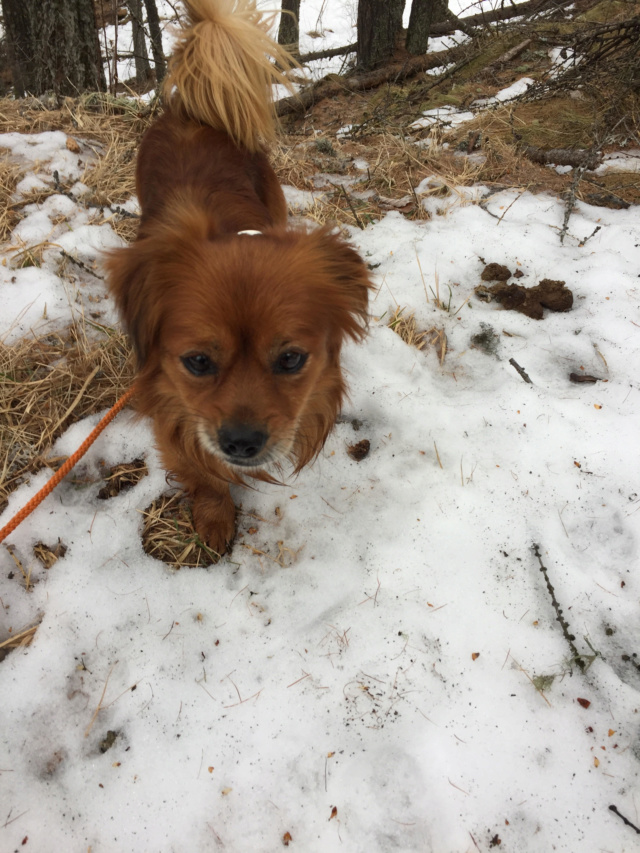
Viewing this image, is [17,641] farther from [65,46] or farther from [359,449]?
[65,46]

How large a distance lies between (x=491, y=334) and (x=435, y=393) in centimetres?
50

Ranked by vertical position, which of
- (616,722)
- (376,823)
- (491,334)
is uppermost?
(491,334)

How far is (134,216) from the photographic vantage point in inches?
131

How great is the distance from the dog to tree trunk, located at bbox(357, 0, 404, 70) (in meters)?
3.88

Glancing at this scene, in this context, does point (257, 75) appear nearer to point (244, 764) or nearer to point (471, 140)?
point (471, 140)

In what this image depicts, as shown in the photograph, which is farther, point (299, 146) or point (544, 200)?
point (299, 146)

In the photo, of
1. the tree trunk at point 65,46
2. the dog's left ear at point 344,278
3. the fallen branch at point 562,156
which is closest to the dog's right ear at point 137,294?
the dog's left ear at point 344,278

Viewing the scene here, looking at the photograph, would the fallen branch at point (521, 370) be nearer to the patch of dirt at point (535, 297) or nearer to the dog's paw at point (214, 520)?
the patch of dirt at point (535, 297)

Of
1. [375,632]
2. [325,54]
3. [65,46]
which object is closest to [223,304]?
[375,632]

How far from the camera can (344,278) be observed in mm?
1978

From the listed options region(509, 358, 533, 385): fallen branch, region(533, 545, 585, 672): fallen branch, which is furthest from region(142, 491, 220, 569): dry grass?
region(509, 358, 533, 385): fallen branch

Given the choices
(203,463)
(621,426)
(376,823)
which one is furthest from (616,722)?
(203,463)

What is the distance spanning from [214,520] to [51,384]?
1180 mm

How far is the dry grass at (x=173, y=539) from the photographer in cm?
215
